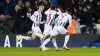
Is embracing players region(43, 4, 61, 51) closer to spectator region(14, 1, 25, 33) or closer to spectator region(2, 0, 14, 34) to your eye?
spectator region(14, 1, 25, 33)

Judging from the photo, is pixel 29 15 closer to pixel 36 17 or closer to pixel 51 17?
pixel 36 17

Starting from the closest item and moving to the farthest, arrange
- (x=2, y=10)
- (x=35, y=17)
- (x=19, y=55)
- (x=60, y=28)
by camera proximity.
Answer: (x=19, y=55) → (x=60, y=28) → (x=35, y=17) → (x=2, y=10)

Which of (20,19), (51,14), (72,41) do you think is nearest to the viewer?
(51,14)

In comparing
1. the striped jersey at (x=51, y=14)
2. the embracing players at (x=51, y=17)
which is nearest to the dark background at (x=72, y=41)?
the embracing players at (x=51, y=17)

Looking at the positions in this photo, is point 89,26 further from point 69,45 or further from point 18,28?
point 18,28

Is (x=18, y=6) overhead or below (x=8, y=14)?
overhead

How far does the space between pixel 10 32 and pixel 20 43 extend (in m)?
0.84

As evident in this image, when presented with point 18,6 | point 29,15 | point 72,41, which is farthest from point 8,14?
point 72,41

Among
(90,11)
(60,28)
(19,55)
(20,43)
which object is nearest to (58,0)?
(90,11)

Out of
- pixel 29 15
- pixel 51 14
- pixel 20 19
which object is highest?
pixel 29 15

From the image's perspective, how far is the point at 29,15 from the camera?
2088cm

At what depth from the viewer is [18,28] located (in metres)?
20.9

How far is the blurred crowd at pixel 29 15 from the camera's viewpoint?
20.7m

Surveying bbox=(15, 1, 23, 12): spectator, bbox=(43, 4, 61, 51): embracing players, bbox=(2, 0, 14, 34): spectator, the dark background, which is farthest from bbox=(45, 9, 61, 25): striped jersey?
bbox=(15, 1, 23, 12): spectator
